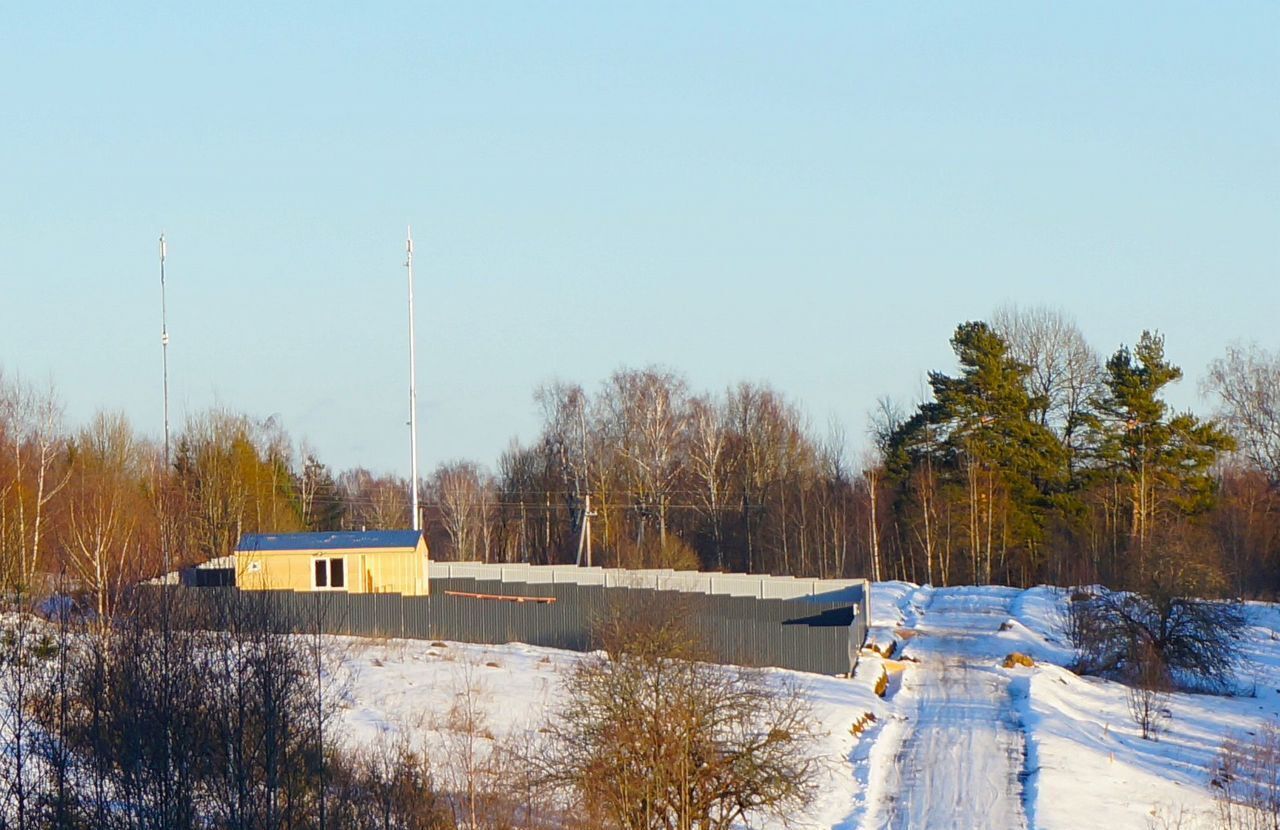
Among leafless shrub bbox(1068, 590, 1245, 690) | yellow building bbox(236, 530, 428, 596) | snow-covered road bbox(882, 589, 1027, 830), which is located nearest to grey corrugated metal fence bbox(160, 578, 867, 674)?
snow-covered road bbox(882, 589, 1027, 830)

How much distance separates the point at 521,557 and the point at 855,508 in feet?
63.3

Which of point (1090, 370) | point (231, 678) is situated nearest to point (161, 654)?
point (231, 678)

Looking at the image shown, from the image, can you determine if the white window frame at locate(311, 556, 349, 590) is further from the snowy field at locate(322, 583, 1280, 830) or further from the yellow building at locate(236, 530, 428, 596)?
the snowy field at locate(322, 583, 1280, 830)

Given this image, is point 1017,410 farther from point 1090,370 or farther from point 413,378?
point 413,378

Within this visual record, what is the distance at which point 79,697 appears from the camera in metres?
17.5

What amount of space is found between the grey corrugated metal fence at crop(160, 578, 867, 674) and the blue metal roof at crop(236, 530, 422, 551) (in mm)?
4281

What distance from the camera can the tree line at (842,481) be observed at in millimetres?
62188

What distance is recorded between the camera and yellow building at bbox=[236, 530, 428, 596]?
4388cm

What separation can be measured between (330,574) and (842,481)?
43.6m

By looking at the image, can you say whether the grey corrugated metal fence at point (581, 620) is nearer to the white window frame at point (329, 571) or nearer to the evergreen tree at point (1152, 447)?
the white window frame at point (329, 571)

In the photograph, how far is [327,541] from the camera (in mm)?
44500

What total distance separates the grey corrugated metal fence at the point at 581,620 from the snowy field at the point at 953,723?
Result: 102 cm

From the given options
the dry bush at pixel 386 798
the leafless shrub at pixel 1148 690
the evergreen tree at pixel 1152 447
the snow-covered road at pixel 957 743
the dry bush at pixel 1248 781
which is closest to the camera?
the dry bush at pixel 386 798

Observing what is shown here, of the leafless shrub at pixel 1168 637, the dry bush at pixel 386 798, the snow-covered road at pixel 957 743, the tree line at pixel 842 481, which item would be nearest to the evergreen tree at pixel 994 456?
the tree line at pixel 842 481
